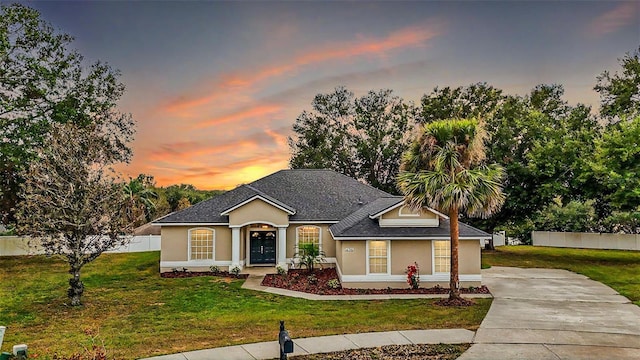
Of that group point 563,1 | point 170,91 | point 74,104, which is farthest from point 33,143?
point 563,1

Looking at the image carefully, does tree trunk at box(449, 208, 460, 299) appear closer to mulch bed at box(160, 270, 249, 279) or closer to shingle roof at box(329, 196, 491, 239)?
shingle roof at box(329, 196, 491, 239)

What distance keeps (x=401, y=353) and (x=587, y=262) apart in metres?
22.2

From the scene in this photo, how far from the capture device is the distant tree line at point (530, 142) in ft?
78.4

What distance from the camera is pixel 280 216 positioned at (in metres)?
22.2

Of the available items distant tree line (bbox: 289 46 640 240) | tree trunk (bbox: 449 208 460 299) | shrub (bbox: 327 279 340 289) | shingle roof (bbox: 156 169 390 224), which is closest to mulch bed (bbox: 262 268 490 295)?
shrub (bbox: 327 279 340 289)

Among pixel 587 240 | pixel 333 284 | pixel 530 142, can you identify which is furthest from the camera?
pixel 587 240

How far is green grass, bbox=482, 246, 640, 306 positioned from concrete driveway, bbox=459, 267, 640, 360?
1215 mm

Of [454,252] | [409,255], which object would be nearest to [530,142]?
[409,255]

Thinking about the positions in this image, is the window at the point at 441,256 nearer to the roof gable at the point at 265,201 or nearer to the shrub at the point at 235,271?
the roof gable at the point at 265,201

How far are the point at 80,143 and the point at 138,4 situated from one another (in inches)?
271

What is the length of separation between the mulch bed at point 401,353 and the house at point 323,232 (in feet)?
25.4

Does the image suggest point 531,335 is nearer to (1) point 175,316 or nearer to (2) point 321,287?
(2) point 321,287

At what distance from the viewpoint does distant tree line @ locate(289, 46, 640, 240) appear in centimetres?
2388

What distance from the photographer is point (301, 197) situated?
82.5ft
